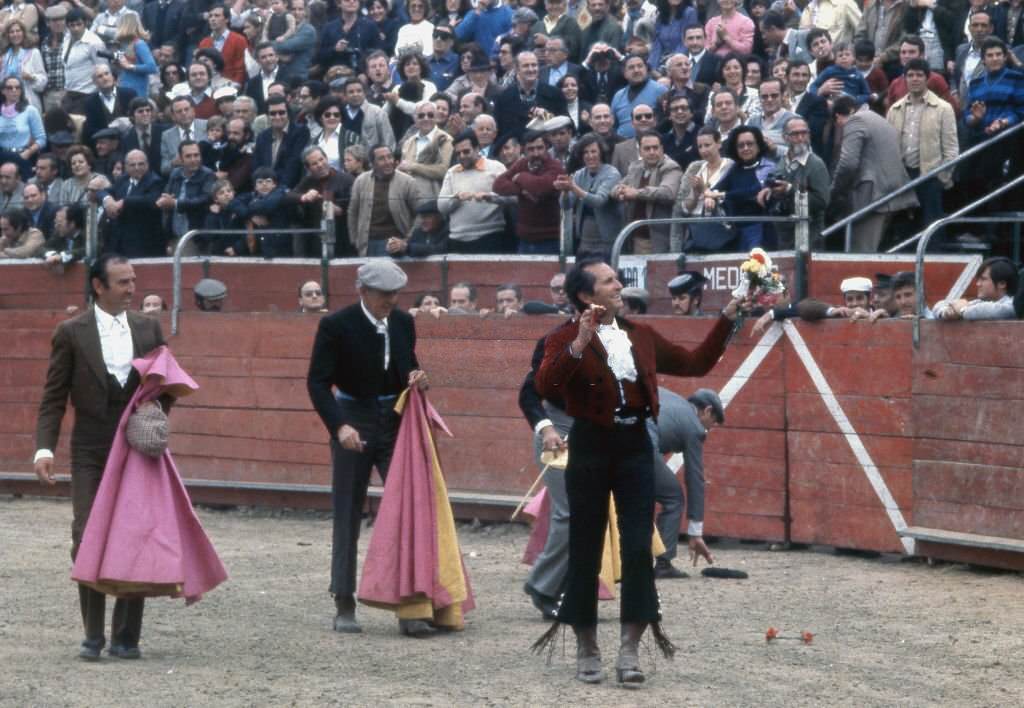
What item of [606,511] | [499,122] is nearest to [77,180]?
[499,122]

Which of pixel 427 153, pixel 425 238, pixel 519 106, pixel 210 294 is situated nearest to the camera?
pixel 425 238

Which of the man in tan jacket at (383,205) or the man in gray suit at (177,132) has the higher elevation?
the man in gray suit at (177,132)

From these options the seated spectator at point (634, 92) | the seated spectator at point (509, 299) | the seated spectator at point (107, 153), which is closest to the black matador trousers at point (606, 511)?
the seated spectator at point (509, 299)

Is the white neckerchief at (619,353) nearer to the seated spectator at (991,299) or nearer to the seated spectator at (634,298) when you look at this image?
the seated spectator at (634,298)

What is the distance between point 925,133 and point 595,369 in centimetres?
600

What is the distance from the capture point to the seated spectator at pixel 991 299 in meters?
10.6

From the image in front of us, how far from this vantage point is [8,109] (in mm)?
18891

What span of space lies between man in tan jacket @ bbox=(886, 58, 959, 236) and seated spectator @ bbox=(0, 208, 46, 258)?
25.4 ft

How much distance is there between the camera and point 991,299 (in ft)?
35.2

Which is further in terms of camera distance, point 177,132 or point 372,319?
point 177,132

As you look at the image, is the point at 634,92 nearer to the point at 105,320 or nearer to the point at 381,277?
the point at 381,277

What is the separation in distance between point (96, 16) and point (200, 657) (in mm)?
14050

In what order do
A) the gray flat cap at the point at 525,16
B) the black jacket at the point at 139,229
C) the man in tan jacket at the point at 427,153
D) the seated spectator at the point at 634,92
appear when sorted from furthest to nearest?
the gray flat cap at the point at 525,16
the black jacket at the point at 139,229
the seated spectator at the point at 634,92
the man in tan jacket at the point at 427,153

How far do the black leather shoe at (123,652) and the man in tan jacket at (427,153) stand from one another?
21.9ft
